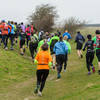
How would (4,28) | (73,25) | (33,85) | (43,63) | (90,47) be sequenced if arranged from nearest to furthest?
(43,63) → (33,85) → (90,47) → (4,28) → (73,25)

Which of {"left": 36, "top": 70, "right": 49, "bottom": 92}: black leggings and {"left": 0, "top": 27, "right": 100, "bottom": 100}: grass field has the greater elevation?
{"left": 36, "top": 70, "right": 49, "bottom": 92}: black leggings

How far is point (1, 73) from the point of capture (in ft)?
38.0

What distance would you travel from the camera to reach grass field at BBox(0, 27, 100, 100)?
7.91m

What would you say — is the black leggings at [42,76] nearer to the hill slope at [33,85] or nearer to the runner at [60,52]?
the hill slope at [33,85]

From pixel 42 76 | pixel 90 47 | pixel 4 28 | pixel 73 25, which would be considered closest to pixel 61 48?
pixel 90 47

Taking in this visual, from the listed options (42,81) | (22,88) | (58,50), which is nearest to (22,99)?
(42,81)

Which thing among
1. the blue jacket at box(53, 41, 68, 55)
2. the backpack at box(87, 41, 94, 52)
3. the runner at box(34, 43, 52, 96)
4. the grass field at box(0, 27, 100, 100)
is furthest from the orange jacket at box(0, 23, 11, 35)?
the runner at box(34, 43, 52, 96)

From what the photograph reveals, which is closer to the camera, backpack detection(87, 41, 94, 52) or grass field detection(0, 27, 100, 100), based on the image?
grass field detection(0, 27, 100, 100)

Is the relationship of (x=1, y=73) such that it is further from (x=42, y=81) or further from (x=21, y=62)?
(x=42, y=81)

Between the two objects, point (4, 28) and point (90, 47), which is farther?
point (4, 28)

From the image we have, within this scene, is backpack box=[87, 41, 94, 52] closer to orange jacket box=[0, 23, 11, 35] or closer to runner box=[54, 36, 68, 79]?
runner box=[54, 36, 68, 79]

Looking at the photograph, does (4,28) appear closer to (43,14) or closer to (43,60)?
(43,60)

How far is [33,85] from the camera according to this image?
10.2 metres

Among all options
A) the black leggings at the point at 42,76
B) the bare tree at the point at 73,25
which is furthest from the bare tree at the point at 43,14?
the black leggings at the point at 42,76
